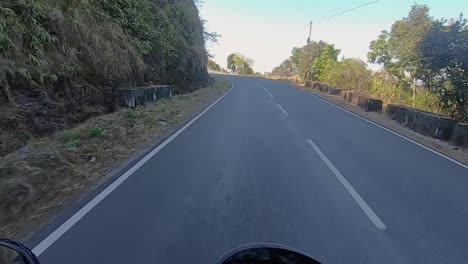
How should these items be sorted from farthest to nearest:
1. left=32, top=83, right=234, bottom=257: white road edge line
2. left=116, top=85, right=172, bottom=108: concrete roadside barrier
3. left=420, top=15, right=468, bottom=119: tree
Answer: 1. left=420, top=15, right=468, bottom=119: tree
2. left=116, top=85, right=172, bottom=108: concrete roadside barrier
3. left=32, top=83, right=234, bottom=257: white road edge line

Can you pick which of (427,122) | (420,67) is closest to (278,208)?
(427,122)

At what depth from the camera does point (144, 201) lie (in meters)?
5.36

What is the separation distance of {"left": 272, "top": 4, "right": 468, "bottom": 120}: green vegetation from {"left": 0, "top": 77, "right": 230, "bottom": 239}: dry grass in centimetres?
1343

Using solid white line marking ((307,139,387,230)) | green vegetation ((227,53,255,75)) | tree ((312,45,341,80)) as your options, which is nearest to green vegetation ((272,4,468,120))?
solid white line marking ((307,139,387,230))

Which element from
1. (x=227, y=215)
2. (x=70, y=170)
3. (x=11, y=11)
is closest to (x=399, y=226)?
(x=227, y=215)

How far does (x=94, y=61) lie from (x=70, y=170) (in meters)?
6.43

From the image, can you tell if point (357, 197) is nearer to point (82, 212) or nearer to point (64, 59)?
point (82, 212)

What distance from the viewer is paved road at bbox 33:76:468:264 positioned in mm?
Result: 4055

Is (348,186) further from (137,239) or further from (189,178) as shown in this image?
(137,239)

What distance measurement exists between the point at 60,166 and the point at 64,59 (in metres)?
5.13

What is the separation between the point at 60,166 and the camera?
6.48 m

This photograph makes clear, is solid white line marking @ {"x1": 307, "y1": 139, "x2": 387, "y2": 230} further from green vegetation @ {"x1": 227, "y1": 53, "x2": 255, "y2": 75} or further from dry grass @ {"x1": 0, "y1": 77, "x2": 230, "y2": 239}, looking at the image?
green vegetation @ {"x1": 227, "y1": 53, "x2": 255, "y2": 75}

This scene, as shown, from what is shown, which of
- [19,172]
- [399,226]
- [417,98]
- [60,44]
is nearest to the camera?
[399,226]

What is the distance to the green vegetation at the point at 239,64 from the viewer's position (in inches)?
5576
